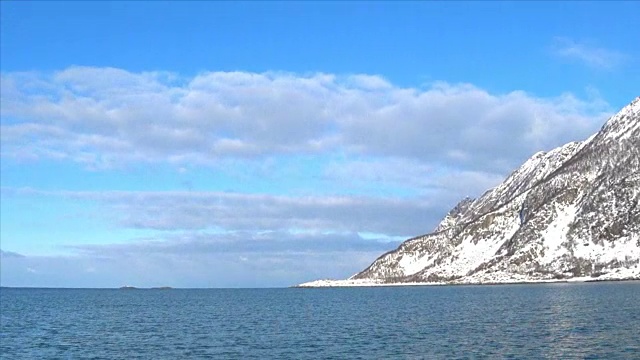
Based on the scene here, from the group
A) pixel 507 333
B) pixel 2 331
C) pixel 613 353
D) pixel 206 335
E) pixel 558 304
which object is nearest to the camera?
pixel 613 353

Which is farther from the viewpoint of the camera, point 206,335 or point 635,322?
point 206,335

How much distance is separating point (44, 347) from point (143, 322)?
43.4 m

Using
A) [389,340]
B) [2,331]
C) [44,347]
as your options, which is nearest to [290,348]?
[389,340]

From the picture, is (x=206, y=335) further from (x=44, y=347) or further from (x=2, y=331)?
(x=2, y=331)

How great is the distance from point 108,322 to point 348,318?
45911 mm

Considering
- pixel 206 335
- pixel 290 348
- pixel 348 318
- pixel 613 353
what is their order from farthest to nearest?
pixel 348 318 < pixel 206 335 < pixel 290 348 < pixel 613 353

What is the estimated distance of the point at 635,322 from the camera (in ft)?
291

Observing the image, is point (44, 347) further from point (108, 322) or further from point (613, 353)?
point (613, 353)

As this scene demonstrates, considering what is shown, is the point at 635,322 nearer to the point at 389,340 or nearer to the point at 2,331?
the point at 389,340

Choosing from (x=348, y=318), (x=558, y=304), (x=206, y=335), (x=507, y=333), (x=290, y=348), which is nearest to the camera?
(x=290, y=348)

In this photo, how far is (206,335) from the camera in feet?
316

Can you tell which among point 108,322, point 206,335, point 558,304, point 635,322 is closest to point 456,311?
point 558,304

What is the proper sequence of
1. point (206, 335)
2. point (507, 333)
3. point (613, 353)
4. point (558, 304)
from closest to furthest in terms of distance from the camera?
point (613, 353) → point (507, 333) → point (206, 335) → point (558, 304)

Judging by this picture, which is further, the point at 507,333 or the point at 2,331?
the point at 2,331
